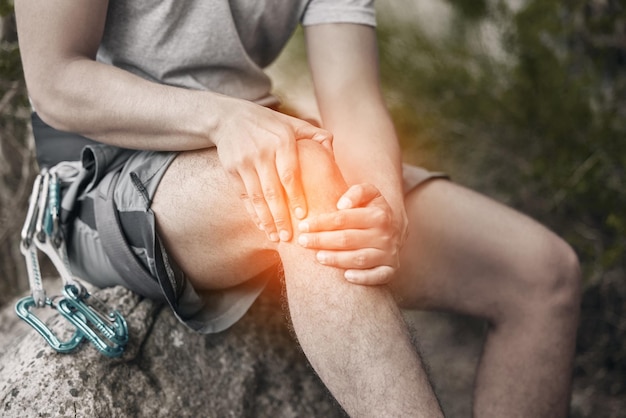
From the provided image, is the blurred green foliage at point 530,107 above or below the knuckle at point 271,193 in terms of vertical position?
below

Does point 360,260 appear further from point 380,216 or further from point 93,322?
point 93,322

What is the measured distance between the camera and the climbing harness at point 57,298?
136 cm

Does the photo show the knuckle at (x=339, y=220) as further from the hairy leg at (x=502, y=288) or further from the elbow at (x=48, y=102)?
the elbow at (x=48, y=102)

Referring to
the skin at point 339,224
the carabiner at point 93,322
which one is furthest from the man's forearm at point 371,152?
the carabiner at point 93,322

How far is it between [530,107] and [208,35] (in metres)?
1.38

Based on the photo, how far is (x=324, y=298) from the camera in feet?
3.64

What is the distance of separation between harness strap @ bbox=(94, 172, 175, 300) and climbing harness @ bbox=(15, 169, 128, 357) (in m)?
0.09

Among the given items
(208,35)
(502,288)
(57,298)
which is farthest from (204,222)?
(502,288)

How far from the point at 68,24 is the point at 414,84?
172 centimetres

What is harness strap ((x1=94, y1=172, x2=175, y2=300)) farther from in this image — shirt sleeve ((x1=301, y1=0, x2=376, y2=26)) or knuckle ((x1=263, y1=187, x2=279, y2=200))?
shirt sleeve ((x1=301, y1=0, x2=376, y2=26))

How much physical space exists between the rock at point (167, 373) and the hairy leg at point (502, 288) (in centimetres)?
37

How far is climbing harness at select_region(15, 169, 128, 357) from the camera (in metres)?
1.36

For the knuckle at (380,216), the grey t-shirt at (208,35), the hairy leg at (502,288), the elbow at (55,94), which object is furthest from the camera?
the hairy leg at (502,288)

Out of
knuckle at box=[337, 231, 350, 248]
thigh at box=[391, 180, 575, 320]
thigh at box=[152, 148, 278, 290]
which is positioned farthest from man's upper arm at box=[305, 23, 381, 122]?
knuckle at box=[337, 231, 350, 248]
